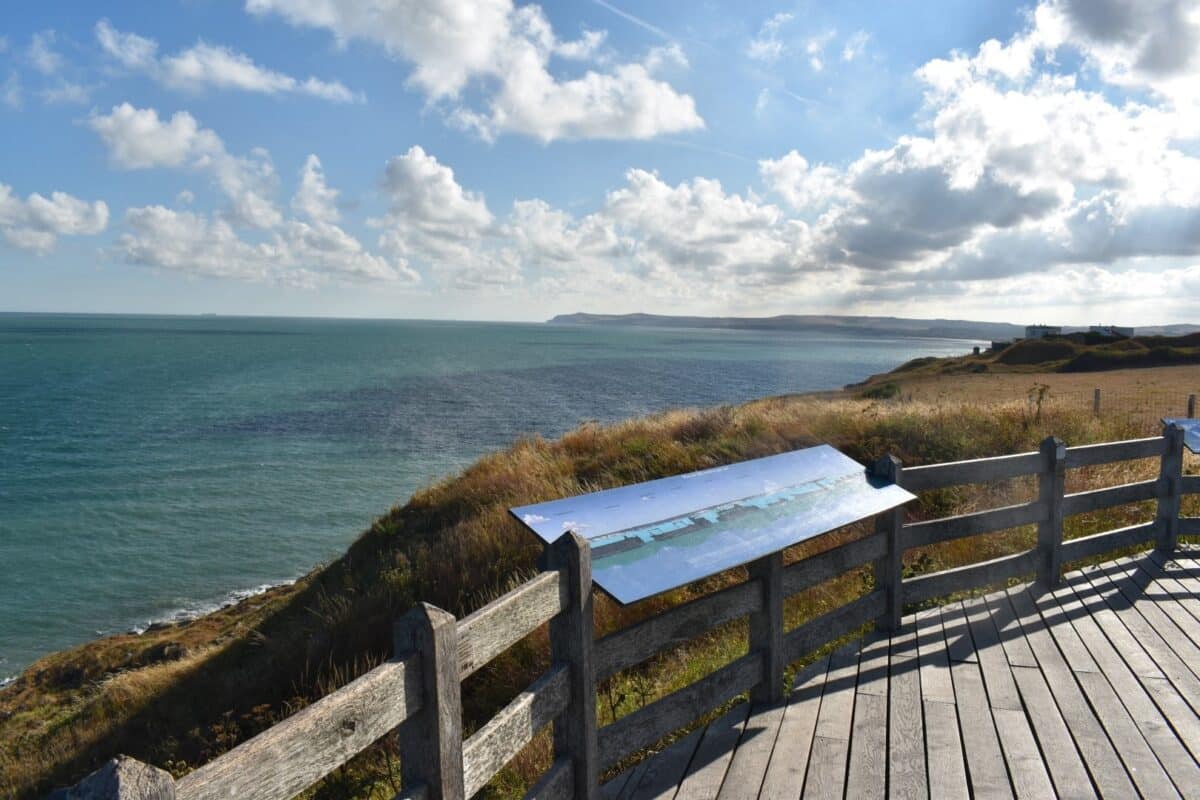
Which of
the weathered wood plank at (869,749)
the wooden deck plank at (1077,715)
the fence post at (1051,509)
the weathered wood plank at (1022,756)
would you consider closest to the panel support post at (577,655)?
the weathered wood plank at (869,749)

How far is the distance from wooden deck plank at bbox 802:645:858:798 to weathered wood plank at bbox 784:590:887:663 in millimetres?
190

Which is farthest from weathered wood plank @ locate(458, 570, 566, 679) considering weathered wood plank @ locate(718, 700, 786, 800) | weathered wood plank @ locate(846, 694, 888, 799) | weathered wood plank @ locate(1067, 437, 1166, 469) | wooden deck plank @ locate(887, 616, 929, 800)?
weathered wood plank @ locate(1067, 437, 1166, 469)

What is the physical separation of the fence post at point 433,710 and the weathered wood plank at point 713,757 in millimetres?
1466

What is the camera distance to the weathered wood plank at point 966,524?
559cm

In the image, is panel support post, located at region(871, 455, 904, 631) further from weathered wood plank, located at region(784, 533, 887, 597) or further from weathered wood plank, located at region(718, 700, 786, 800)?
weathered wood plank, located at region(718, 700, 786, 800)

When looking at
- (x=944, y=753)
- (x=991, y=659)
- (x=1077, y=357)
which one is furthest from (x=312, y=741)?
(x=1077, y=357)

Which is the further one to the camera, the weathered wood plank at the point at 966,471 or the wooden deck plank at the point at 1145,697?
the weathered wood plank at the point at 966,471

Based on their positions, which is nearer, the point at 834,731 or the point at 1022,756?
the point at 1022,756

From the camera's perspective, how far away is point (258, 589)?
Answer: 680 inches

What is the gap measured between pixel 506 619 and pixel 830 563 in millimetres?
2724

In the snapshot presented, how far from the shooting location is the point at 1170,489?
723cm

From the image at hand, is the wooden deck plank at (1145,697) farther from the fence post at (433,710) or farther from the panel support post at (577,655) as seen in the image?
the fence post at (433,710)

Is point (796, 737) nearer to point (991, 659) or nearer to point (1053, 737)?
point (1053, 737)

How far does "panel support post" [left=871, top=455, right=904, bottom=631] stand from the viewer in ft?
17.5
